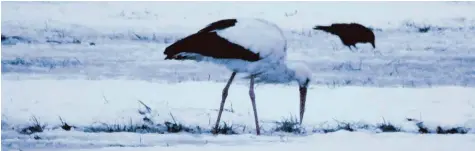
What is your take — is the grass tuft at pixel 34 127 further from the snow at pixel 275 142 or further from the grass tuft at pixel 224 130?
the grass tuft at pixel 224 130

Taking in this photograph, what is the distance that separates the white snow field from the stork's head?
0.04m

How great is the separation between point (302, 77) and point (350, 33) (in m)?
0.38

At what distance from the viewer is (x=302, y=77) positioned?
5.58 metres

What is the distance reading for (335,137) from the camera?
5.42m

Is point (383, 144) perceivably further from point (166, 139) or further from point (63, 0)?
point (63, 0)

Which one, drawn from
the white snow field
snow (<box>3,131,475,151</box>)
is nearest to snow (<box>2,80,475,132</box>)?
the white snow field

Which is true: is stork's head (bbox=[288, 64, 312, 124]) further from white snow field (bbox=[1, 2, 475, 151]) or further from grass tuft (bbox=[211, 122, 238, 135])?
grass tuft (bbox=[211, 122, 238, 135])

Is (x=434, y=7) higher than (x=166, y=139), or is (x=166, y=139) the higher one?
(x=434, y=7)

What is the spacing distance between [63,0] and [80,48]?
0.26 m

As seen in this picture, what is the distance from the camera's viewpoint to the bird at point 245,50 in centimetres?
541

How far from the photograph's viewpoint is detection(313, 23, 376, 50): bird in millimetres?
5687

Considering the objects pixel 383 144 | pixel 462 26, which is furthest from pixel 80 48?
pixel 462 26

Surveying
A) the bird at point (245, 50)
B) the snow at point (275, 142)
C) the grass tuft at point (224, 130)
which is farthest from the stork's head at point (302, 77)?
the grass tuft at point (224, 130)

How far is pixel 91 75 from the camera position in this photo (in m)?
5.61
